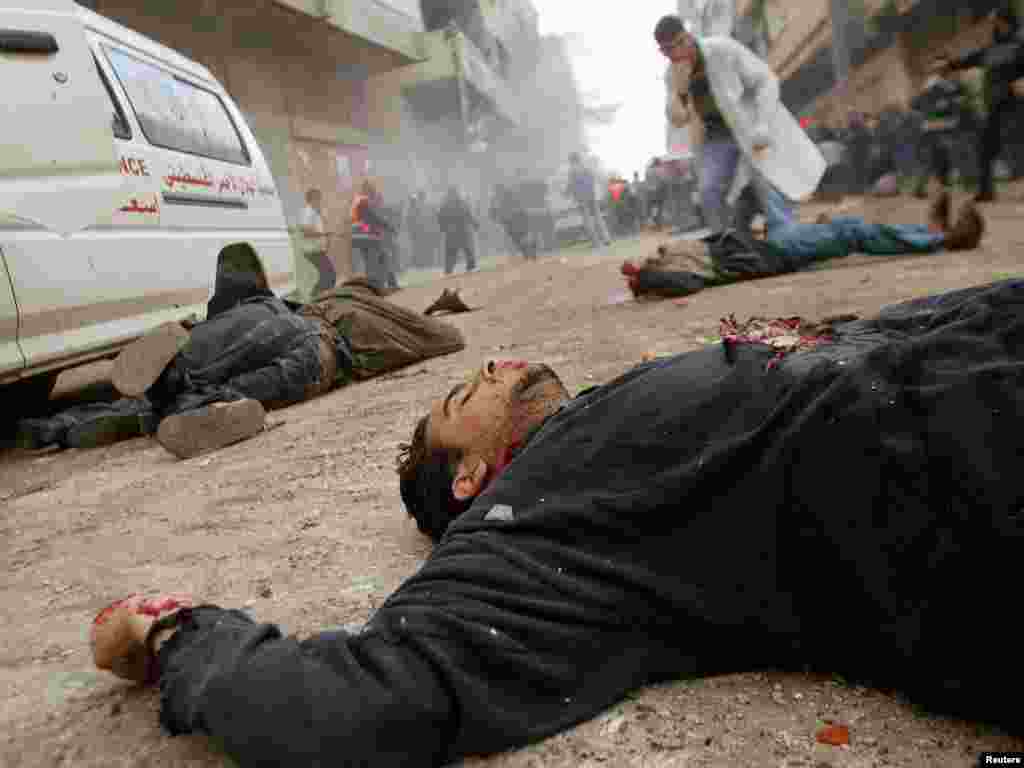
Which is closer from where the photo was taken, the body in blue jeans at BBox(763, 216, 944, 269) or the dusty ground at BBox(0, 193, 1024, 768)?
the dusty ground at BBox(0, 193, 1024, 768)

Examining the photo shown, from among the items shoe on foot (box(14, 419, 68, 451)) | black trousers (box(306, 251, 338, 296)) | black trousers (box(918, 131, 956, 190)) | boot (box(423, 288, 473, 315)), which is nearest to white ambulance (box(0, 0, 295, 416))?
shoe on foot (box(14, 419, 68, 451))

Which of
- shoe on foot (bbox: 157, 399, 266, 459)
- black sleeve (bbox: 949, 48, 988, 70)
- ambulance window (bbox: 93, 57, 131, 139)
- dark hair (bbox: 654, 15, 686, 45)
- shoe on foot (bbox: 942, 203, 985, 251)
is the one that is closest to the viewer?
shoe on foot (bbox: 157, 399, 266, 459)

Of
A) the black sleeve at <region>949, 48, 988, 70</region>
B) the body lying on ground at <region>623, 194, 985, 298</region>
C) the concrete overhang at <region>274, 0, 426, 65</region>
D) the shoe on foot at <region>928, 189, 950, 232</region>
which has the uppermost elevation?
the concrete overhang at <region>274, 0, 426, 65</region>

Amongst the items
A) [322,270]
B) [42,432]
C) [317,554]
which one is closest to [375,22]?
[322,270]

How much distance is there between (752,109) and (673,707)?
16.9 feet

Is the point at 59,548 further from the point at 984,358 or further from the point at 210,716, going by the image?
the point at 984,358

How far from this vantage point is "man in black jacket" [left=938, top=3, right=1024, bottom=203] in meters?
8.06

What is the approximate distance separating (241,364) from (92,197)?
1.06m

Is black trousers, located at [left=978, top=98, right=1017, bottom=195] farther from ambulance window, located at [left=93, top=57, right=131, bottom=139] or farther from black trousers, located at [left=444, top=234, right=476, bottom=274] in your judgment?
black trousers, located at [left=444, top=234, right=476, bottom=274]

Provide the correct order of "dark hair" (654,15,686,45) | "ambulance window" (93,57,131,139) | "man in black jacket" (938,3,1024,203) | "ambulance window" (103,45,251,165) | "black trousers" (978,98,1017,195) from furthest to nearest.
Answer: "black trousers" (978,98,1017,195)
"man in black jacket" (938,3,1024,203)
"dark hair" (654,15,686,45)
"ambulance window" (103,45,251,165)
"ambulance window" (93,57,131,139)

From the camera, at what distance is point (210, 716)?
3.54 ft

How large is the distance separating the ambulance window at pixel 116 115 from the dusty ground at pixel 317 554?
4.10 feet

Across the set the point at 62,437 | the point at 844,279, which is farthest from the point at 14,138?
the point at 844,279

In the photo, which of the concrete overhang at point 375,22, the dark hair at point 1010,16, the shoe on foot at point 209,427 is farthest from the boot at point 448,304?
the concrete overhang at point 375,22
